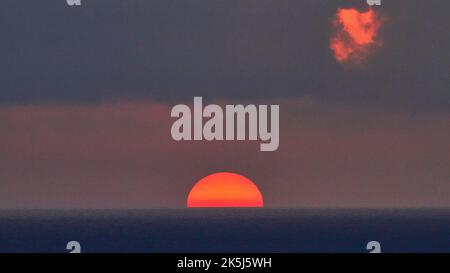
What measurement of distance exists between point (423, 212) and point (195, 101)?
14.3ft

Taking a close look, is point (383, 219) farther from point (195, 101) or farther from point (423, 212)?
point (195, 101)

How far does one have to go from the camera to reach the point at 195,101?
23.5 metres

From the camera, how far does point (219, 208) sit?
2458cm

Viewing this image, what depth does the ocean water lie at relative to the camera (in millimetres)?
23562

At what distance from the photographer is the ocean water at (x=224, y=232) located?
77.3ft

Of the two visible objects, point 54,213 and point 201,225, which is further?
point 54,213

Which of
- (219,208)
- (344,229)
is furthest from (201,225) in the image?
(344,229)

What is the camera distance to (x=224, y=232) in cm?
2381
